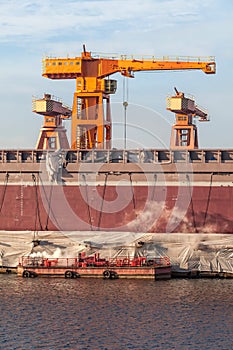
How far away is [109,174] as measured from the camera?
200 ft

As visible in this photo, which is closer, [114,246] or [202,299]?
[202,299]

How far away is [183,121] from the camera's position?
78062 millimetres

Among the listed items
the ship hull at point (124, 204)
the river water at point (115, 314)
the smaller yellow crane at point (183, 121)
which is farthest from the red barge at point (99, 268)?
the smaller yellow crane at point (183, 121)

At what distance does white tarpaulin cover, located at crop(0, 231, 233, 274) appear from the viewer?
2258 inches

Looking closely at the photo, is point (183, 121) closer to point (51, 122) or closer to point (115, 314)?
point (51, 122)

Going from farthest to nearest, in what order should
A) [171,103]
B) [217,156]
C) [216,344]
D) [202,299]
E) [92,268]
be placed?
[171,103] < [217,156] < [92,268] < [202,299] < [216,344]

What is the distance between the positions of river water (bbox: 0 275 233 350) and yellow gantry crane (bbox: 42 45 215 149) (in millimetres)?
20279

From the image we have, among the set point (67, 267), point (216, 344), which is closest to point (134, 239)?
point (67, 267)

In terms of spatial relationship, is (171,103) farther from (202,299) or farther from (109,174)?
(202,299)

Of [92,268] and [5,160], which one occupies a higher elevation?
[5,160]

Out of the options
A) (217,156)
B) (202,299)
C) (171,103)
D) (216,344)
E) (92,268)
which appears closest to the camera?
(216,344)

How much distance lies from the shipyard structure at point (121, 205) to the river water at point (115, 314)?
11.8 feet

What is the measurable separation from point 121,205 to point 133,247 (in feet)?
12.8

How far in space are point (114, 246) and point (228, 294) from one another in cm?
1122
